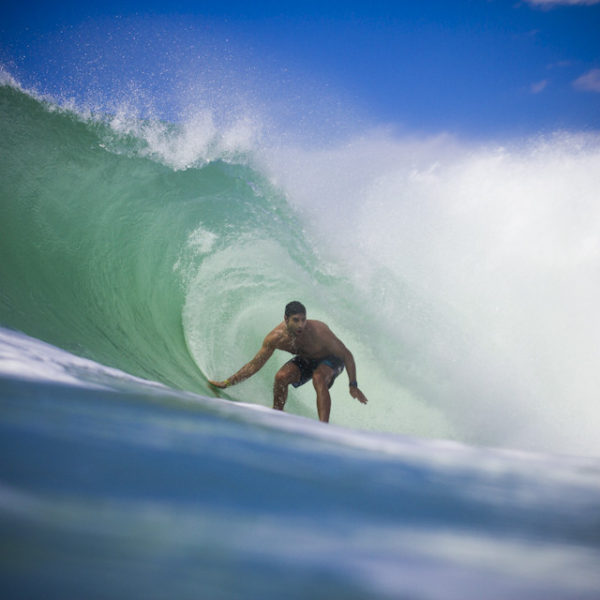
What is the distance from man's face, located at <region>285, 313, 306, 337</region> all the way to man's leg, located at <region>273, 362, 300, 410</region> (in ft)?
1.40

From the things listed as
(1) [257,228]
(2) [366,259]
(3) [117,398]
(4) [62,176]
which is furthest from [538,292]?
(3) [117,398]

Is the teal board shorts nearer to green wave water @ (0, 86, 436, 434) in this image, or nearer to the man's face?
the man's face

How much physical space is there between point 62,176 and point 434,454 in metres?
5.01

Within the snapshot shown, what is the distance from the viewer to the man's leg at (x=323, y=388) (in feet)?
12.6

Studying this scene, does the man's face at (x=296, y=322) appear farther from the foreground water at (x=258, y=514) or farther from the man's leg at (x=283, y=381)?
the foreground water at (x=258, y=514)

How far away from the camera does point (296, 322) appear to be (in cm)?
386

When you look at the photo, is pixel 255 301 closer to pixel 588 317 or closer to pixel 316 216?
pixel 316 216

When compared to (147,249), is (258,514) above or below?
below

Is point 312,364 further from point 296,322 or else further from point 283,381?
point 296,322

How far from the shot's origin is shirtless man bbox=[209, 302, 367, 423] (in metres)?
4.00

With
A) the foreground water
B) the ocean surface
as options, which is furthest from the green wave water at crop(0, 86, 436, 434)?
the foreground water

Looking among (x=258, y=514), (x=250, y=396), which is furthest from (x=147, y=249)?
(x=258, y=514)

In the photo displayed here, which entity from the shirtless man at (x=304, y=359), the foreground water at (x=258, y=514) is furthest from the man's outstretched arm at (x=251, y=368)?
the foreground water at (x=258, y=514)

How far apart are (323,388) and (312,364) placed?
33cm
